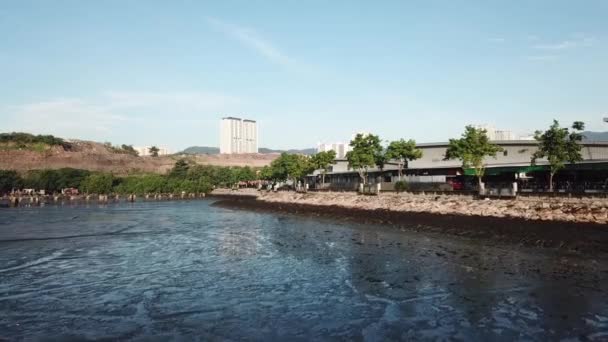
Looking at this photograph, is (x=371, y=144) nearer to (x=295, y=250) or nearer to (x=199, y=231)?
(x=199, y=231)

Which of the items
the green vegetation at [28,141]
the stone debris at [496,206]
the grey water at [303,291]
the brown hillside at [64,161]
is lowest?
the grey water at [303,291]

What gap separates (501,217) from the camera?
3650 centimetres

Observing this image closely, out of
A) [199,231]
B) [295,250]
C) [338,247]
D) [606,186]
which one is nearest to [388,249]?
[338,247]

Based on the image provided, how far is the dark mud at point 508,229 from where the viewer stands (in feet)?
87.1

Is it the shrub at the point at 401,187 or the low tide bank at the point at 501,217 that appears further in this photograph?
the shrub at the point at 401,187

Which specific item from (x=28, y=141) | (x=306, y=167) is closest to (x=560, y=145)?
(x=306, y=167)

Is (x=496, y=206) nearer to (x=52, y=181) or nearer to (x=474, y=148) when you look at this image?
(x=474, y=148)

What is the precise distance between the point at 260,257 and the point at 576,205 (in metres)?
23.9

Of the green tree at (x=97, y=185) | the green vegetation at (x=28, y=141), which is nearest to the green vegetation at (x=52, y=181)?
the green tree at (x=97, y=185)

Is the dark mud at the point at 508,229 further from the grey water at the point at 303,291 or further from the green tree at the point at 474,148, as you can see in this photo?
the green tree at the point at 474,148

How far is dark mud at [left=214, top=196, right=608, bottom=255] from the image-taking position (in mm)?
26547

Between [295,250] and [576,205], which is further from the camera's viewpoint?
[576,205]

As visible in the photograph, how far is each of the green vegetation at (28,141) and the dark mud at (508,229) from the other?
16698 cm

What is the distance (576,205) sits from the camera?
33.7 metres
